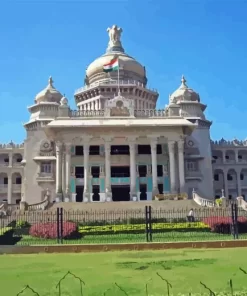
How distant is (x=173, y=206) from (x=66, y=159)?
13.1 m

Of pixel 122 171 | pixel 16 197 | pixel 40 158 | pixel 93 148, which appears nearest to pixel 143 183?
pixel 122 171

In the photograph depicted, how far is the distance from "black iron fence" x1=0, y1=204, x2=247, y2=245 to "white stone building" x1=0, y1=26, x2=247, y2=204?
1227cm

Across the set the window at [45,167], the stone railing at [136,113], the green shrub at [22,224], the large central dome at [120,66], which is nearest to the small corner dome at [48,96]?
the large central dome at [120,66]

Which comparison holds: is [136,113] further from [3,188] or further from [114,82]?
[3,188]

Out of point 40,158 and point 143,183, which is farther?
point 40,158

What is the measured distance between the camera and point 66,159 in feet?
137

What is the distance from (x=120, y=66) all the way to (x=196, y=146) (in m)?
15.3

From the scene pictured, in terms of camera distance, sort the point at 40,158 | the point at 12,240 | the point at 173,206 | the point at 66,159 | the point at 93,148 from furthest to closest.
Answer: the point at 40,158 → the point at 93,148 → the point at 66,159 → the point at 173,206 → the point at 12,240

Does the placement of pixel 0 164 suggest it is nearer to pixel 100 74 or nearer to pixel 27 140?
pixel 27 140

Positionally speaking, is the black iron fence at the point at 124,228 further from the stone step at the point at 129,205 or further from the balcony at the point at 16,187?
the balcony at the point at 16,187

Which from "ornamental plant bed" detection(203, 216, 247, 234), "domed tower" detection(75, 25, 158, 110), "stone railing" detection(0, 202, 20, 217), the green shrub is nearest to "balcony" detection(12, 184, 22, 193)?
"domed tower" detection(75, 25, 158, 110)

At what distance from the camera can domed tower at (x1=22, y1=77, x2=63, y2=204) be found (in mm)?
50500

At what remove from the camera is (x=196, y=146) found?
177 ft

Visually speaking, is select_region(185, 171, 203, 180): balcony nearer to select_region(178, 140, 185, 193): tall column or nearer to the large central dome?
select_region(178, 140, 185, 193): tall column
